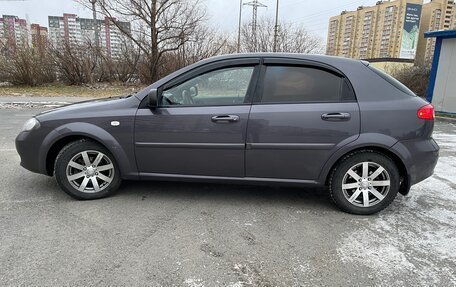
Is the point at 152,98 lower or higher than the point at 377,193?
higher

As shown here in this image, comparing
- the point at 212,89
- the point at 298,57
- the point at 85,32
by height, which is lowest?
the point at 212,89

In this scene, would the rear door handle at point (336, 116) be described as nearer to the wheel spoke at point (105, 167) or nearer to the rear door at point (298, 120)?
the rear door at point (298, 120)

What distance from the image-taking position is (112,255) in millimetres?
2773

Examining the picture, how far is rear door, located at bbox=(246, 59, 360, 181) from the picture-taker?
3441mm

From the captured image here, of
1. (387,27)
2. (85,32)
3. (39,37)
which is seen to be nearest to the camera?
(39,37)

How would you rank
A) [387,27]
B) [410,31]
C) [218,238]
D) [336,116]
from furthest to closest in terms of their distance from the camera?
[387,27], [410,31], [336,116], [218,238]

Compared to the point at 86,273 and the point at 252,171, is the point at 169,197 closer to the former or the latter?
the point at 252,171

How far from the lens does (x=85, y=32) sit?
2098 centimetres

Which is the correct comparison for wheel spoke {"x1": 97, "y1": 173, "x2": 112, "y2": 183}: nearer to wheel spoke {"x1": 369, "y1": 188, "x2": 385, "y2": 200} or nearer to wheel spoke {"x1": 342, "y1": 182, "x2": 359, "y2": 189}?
wheel spoke {"x1": 342, "y1": 182, "x2": 359, "y2": 189}

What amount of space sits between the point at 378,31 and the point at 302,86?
44.0 metres

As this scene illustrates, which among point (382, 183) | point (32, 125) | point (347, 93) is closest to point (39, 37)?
point (32, 125)

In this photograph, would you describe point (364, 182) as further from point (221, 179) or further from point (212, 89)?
point (212, 89)

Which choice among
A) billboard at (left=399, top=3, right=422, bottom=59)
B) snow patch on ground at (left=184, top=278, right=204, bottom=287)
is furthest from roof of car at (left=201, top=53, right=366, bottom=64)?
billboard at (left=399, top=3, right=422, bottom=59)

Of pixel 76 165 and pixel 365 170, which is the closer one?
pixel 365 170
